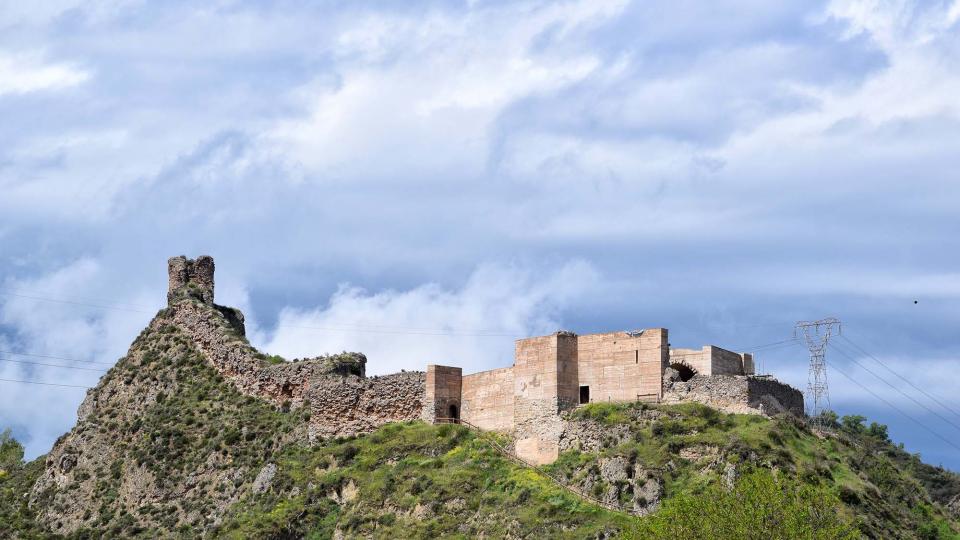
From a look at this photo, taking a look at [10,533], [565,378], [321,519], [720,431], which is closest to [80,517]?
[10,533]

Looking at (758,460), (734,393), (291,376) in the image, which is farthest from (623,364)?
(291,376)

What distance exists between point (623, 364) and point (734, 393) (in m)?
6.48

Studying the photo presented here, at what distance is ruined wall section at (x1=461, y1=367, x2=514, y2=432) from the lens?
86500 millimetres

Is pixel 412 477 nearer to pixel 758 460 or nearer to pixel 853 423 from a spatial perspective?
pixel 758 460

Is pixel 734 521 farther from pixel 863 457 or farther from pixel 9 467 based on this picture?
pixel 9 467

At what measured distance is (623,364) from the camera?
82.6 m

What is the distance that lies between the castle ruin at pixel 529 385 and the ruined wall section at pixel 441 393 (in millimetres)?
56

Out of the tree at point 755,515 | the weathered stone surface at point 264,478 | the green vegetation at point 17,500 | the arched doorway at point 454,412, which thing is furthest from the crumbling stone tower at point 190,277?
the tree at point 755,515

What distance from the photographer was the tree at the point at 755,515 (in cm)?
6303

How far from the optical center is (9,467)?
11375 cm

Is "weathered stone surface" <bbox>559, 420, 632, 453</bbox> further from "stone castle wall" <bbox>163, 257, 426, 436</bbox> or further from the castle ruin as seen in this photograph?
"stone castle wall" <bbox>163, 257, 426, 436</bbox>

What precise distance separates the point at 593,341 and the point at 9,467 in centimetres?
5053

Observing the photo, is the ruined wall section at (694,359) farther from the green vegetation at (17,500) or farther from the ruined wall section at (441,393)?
the green vegetation at (17,500)

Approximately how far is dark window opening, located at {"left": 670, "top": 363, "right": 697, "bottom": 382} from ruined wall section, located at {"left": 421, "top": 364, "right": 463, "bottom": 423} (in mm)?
13483
